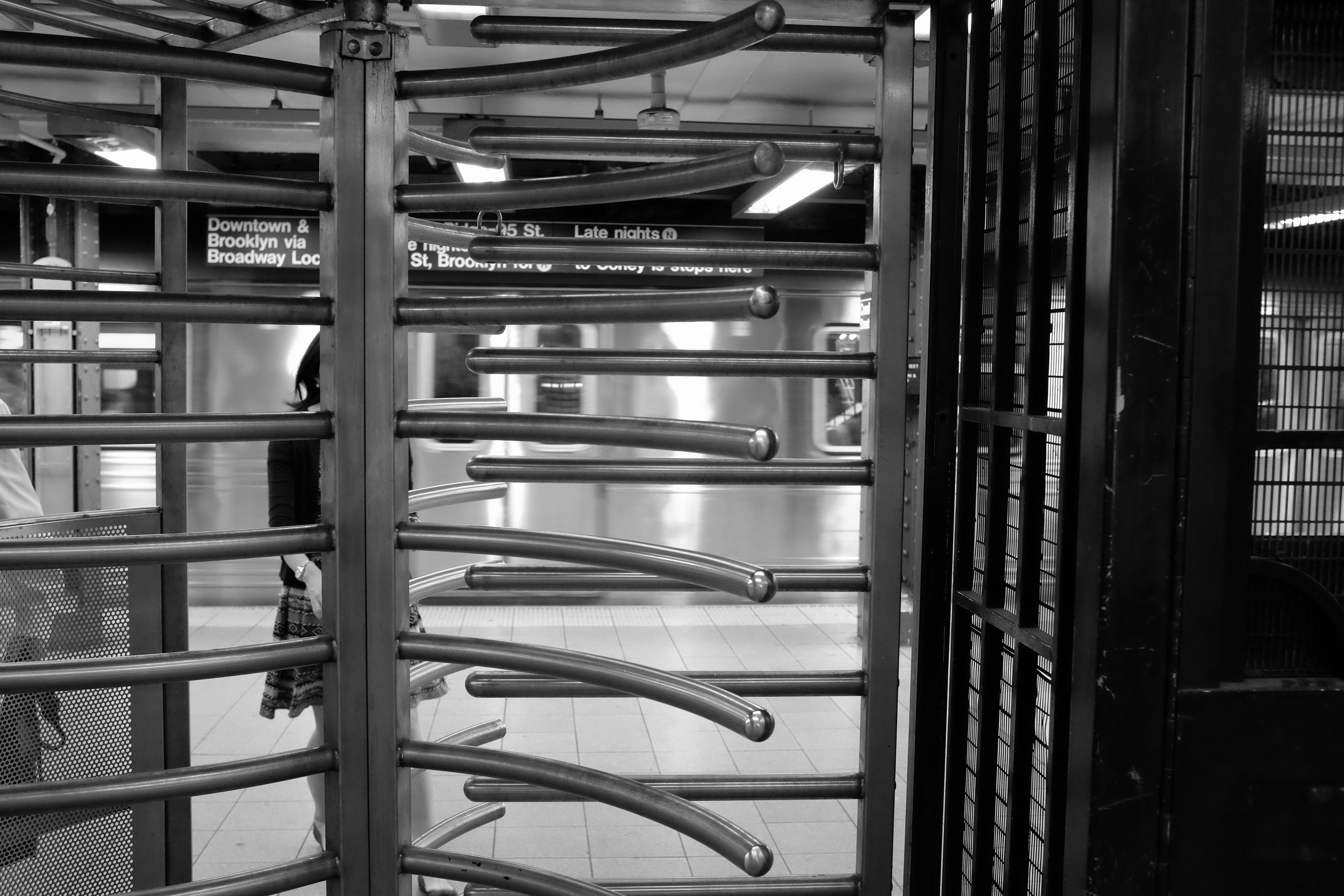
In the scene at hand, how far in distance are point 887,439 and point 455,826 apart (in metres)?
1.09

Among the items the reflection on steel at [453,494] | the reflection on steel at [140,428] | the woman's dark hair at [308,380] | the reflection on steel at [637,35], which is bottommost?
the reflection on steel at [453,494]

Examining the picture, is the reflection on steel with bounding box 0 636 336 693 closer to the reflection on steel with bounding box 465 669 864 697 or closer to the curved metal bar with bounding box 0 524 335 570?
the curved metal bar with bounding box 0 524 335 570

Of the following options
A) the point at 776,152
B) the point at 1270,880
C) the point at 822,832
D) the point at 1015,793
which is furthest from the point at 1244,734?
the point at 822,832

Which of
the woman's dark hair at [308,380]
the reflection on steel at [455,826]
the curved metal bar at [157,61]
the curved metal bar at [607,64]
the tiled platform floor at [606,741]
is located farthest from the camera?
the tiled platform floor at [606,741]

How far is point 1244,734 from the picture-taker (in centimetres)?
143

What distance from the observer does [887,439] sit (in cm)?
174

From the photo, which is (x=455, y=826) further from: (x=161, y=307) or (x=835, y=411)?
(x=835, y=411)

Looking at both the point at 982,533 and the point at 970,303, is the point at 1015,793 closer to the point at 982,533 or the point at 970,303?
the point at 982,533

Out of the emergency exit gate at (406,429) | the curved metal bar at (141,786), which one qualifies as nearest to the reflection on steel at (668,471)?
the emergency exit gate at (406,429)

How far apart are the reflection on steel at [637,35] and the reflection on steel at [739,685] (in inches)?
34.9

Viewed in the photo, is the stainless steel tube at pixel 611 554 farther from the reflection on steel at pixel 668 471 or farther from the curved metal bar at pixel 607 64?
the curved metal bar at pixel 607 64

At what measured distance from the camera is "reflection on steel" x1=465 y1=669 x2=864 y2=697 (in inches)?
72.2

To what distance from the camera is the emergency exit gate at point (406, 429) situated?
5.03 ft

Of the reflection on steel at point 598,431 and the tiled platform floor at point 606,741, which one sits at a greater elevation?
the reflection on steel at point 598,431
